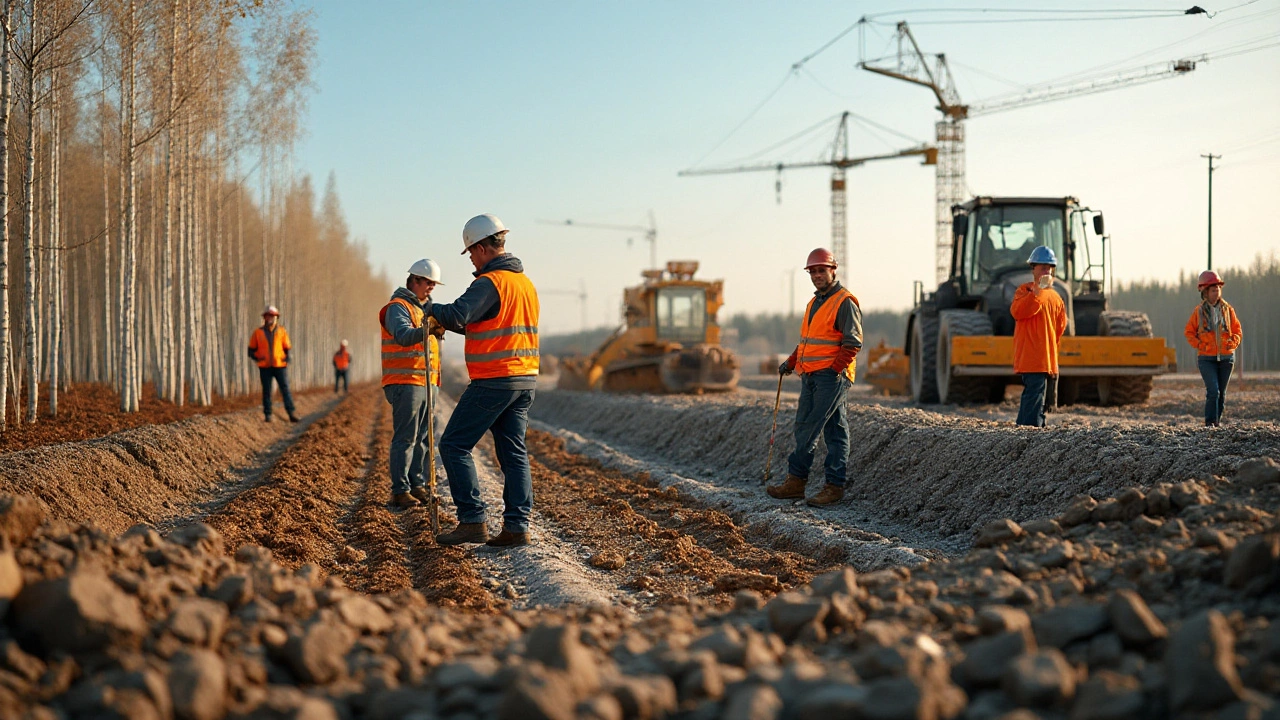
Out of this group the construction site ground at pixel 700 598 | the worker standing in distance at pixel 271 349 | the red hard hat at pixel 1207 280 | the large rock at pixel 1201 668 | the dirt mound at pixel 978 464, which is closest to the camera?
the large rock at pixel 1201 668

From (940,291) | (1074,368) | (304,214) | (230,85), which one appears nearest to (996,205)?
(940,291)

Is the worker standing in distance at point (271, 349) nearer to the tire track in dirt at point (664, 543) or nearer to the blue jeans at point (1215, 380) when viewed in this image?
the tire track in dirt at point (664, 543)

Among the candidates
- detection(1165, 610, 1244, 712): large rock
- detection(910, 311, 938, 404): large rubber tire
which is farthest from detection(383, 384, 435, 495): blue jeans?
detection(910, 311, 938, 404): large rubber tire

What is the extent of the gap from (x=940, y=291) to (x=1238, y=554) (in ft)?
37.0

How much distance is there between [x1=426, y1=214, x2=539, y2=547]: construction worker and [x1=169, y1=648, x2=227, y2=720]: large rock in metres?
3.12

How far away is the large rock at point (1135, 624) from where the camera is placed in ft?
9.08

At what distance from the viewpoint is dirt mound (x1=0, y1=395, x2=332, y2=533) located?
A: 6.64 m

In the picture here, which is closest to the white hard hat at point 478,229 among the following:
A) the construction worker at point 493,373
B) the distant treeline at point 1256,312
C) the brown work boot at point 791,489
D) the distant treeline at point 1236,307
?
the construction worker at point 493,373

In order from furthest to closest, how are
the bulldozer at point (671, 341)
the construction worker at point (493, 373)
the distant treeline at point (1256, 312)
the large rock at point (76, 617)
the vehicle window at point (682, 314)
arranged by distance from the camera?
the distant treeline at point (1256, 312) → the vehicle window at point (682, 314) → the bulldozer at point (671, 341) → the construction worker at point (493, 373) → the large rock at point (76, 617)

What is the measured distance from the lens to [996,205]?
13.3m

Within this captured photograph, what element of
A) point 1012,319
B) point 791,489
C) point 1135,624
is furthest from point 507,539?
point 1012,319

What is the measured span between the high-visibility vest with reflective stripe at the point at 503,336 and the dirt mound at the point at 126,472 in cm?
294

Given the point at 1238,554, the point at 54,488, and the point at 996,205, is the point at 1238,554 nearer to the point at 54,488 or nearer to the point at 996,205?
the point at 54,488

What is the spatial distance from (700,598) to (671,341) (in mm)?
18992
